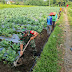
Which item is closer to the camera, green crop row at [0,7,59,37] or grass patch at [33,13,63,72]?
grass patch at [33,13,63,72]

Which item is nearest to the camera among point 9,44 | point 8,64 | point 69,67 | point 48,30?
point 8,64

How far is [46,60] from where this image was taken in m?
4.01

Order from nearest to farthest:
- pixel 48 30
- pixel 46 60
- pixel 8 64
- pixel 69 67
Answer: pixel 8 64
pixel 69 67
pixel 46 60
pixel 48 30

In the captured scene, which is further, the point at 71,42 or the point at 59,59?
the point at 71,42

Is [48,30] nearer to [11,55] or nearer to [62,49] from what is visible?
[62,49]

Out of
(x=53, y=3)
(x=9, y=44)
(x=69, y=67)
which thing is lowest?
(x=69, y=67)

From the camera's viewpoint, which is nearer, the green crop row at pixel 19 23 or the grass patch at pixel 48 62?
the grass patch at pixel 48 62

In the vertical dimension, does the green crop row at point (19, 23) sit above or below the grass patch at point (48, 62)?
above

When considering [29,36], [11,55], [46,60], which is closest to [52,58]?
[46,60]

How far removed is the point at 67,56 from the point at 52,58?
94 centimetres

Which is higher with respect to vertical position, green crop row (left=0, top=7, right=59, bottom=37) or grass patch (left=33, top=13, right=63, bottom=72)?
green crop row (left=0, top=7, right=59, bottom=37)

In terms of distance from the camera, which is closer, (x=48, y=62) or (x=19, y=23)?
(x=48, y=62)

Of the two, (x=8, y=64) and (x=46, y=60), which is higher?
(x=8, y=64)

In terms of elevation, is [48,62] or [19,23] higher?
[19,23]
